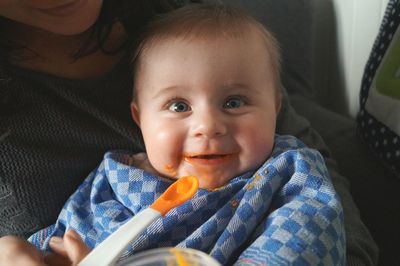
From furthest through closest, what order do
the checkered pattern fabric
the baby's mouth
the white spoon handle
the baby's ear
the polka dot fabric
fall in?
the polka dot fabric → the baby's ear → the baby's mouth → the checkered pattern fabric → the white spoon handle

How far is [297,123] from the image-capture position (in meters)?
1.00

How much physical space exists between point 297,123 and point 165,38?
0.36 m

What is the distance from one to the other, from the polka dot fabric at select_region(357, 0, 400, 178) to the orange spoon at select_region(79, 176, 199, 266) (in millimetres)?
479

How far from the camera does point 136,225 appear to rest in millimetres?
581

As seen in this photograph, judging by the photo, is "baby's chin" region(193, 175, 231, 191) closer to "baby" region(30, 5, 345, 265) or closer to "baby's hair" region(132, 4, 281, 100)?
"baby" region(30, 5, 345, 265)

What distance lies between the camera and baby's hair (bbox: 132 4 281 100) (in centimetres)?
77

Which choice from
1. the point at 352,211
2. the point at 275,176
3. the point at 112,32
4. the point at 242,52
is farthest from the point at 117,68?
the point at 352,211

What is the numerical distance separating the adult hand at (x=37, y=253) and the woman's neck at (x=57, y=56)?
319mm

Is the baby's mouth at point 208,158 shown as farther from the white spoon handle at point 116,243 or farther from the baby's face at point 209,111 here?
the white spoon handle at point 116,243

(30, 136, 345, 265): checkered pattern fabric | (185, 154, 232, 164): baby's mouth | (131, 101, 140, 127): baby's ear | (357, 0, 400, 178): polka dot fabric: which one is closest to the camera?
(30, 136, 345, 265): checkered pattern fabric

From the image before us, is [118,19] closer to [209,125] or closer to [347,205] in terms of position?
[209,125]

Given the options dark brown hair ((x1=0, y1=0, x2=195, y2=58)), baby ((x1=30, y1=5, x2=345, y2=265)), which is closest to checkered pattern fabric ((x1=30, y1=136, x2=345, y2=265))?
baby ((x1=30, y1=5, x2=345, y2=265))

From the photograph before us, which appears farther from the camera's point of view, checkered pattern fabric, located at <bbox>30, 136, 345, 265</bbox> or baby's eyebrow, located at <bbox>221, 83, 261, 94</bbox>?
baby's eyebrow, located at <bbox>221, 83, 261, 94</bbox>

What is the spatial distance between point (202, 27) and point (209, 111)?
149 mm
